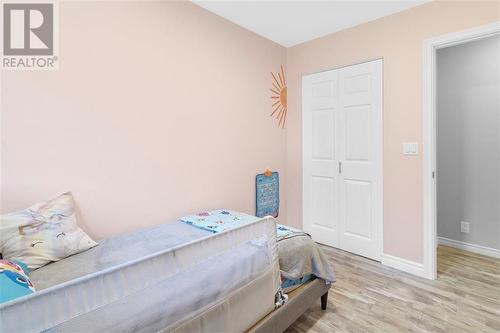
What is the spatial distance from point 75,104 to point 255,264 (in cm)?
159

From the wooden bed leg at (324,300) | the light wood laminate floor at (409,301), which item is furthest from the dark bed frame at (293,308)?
the light wood laminate floor at (409,301)

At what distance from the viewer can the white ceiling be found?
2.44 metres

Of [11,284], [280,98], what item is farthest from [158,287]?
[280,98]

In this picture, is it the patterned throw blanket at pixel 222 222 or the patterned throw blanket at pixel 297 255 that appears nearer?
the patterned throw blanket at pixel 297 255

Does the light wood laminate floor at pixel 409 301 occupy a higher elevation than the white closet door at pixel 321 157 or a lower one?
lower

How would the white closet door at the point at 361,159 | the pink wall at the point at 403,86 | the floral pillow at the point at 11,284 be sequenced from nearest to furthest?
the floral pillow at the point at 11,284
the pink wall at the point at 403,86
the white closet door at the point at 361,159

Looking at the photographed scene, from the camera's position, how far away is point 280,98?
344 cm

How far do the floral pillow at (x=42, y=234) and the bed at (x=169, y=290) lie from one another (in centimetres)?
6

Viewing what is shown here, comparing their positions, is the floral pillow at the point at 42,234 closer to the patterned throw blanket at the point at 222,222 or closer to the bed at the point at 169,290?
the bed at the point at 169,290

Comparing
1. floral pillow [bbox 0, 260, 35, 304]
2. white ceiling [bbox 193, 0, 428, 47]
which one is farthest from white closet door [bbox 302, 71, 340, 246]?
floral pillow [bbox 0, 260, 35, 304]

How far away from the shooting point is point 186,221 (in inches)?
86.1

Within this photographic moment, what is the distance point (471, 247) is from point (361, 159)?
1653 millimetres

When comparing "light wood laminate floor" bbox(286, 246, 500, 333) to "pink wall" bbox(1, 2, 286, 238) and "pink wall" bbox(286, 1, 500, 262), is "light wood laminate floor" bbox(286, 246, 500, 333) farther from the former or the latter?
"pink wall" bbox(1, 2, 286, 238)

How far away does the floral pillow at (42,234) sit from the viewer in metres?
1.34
